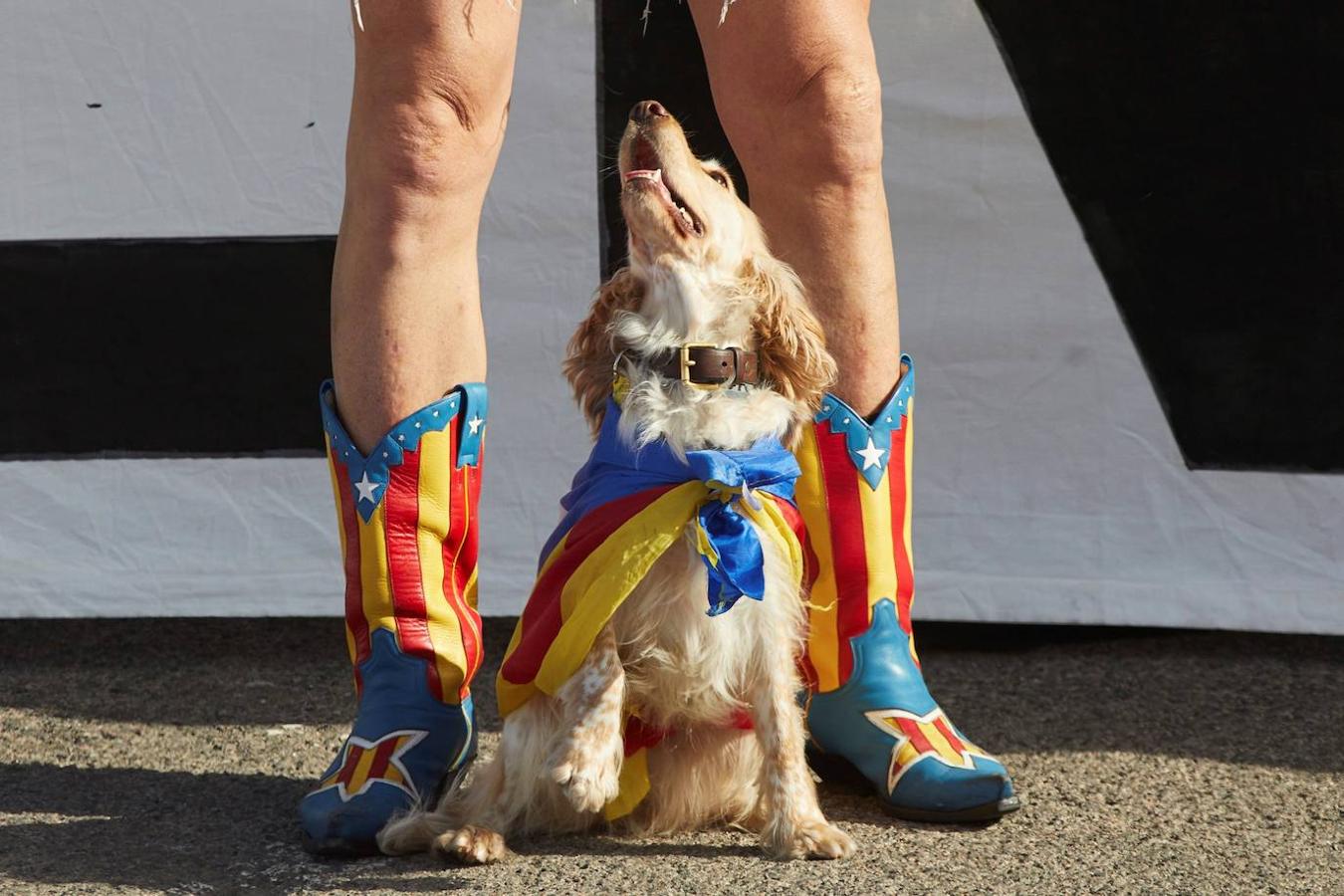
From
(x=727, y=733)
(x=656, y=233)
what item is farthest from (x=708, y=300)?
(x=727, y=733)

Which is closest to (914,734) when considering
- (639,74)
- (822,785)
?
(822,785)

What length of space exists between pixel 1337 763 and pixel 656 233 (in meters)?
1.65

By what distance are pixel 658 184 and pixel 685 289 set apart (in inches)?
7.2

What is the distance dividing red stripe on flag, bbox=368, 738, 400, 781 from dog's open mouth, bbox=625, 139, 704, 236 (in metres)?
0.97

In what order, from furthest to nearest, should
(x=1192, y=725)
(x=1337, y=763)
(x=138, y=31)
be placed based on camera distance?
(x=138, y=31) < (x=1192, y=725) < (x=1337, y=763)

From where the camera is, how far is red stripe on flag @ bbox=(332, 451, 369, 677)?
8.52ft

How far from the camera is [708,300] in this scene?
2459 millimetres

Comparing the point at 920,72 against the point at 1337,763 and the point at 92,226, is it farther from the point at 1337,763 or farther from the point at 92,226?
the point at 92,226

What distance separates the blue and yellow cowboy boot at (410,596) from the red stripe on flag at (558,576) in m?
0.23

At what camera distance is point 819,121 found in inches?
103

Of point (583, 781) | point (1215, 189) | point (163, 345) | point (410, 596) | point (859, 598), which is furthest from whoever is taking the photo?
point (163, 345)

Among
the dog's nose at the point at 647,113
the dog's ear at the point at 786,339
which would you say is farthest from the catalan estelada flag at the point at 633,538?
the dog's nose at the point at 647,113

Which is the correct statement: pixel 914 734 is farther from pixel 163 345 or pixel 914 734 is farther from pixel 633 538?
pixel 163 345

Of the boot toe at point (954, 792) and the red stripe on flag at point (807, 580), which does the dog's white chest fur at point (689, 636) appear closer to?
the red stripe on flag at point (807, 580)
